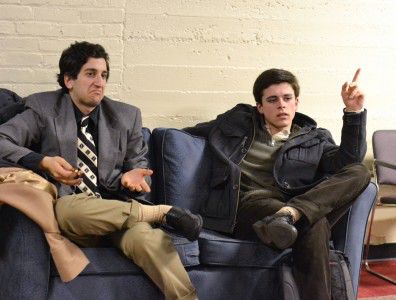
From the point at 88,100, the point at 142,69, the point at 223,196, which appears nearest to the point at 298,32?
the point at 142,69

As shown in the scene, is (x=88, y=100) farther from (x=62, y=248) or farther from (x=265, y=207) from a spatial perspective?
(x=265, y=207)

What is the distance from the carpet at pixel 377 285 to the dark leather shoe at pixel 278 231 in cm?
104

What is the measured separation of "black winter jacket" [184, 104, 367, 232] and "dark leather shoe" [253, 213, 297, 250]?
38cm

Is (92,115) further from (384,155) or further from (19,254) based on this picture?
(384,155)

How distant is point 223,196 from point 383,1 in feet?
6.03

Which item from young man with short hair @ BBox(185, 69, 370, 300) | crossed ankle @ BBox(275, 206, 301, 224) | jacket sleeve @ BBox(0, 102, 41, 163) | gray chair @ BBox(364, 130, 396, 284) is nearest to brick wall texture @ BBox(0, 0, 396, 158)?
gray chair @ BBox(364, 130, 396, 284)

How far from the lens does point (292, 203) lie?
98.5 inches

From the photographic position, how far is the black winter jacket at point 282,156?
277 centimetres

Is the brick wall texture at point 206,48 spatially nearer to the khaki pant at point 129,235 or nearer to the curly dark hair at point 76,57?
the curly dark hair at point 76,57

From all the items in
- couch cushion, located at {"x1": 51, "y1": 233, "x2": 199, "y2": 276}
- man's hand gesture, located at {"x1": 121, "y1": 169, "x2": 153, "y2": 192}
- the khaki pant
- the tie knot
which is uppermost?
the tie knot

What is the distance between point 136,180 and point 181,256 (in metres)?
0.40

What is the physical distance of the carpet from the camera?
3184mm

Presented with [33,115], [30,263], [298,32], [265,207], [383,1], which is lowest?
[30,263]

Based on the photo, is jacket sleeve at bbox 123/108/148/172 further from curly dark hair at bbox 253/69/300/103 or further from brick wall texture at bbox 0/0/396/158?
curly dark hair at bbox 253/69/300/103
